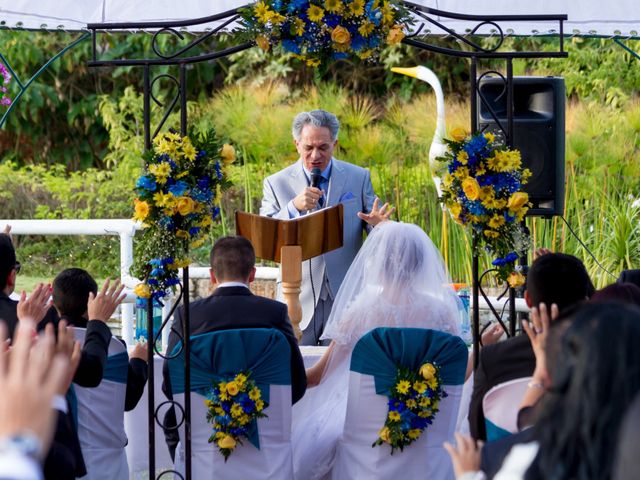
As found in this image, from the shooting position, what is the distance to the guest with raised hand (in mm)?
1702

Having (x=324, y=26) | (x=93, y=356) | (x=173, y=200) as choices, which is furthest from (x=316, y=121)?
(x=93, y=356)

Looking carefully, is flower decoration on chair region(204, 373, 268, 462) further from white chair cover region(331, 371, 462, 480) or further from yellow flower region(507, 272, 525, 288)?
yellow flower region(507, 272, 525, 288)

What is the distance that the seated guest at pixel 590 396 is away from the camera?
1.95m

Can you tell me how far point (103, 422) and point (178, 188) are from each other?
968mm

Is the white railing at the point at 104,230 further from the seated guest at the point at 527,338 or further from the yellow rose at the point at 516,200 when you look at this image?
the seated guest at the point at 527,338

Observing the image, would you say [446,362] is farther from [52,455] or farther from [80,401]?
[52,455]

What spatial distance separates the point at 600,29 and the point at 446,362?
2421 millimetres

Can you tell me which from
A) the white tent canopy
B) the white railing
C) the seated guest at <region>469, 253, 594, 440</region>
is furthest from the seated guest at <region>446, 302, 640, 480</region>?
the white railing

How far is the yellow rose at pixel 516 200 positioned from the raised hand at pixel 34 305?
6.47ft

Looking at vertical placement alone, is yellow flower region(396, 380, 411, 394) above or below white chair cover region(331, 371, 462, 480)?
above

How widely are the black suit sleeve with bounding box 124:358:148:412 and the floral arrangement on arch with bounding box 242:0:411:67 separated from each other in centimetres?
139

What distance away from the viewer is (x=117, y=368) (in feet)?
14.8

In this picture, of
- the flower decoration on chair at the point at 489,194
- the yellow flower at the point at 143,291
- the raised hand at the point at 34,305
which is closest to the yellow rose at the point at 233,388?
the yellow flower at the point at 143,291

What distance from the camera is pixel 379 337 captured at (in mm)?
4422
